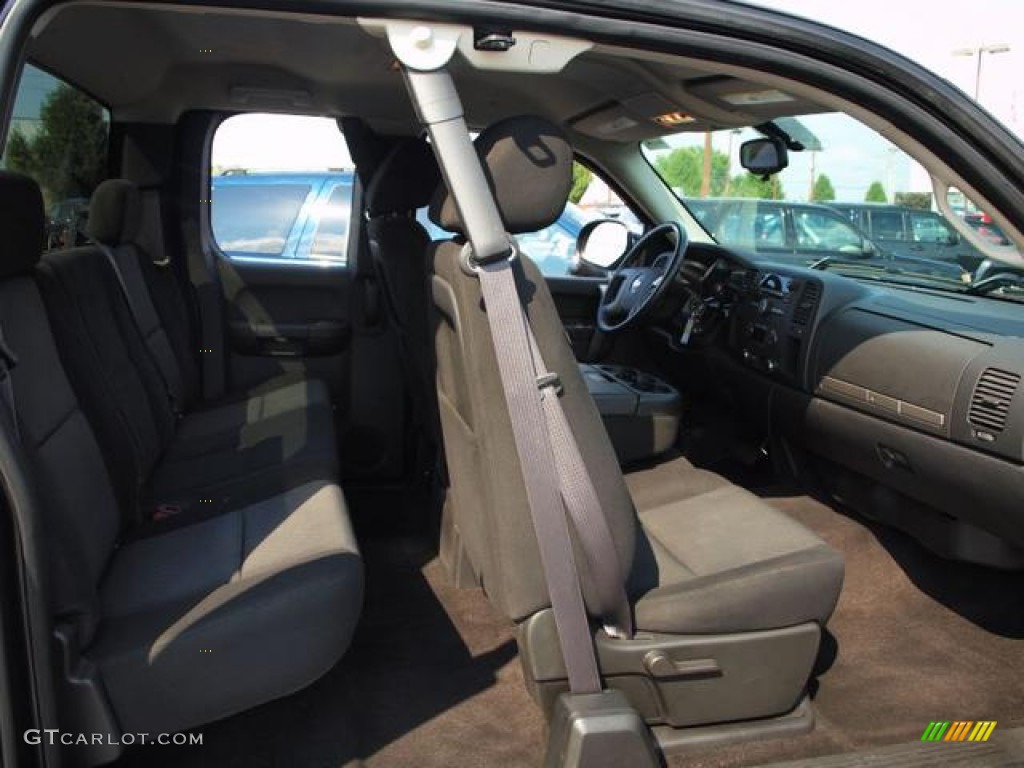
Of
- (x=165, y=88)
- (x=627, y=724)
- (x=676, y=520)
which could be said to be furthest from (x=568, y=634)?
(x=165, y=88)

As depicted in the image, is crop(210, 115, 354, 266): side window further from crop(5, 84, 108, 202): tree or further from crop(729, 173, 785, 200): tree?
crop(729, 173, 785, 200): tree

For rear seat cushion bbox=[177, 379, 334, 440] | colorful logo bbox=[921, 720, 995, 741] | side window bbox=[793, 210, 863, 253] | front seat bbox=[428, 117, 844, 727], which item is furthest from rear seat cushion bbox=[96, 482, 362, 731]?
side window bbox=[793, 210, 863, 253]

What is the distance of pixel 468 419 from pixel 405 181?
1258 millimetres

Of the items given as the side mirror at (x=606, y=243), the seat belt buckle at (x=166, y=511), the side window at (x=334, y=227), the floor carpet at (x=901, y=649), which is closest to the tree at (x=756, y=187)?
the side mirror at (x=606, y=243)

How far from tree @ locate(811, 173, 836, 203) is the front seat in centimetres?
130

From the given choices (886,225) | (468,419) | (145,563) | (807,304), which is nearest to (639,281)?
(807,304)

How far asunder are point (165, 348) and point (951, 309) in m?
2.51

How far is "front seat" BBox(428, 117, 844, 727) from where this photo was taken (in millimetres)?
1557

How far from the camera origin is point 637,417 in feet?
8.60

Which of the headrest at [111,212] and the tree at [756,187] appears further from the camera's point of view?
the tree at [756,187]

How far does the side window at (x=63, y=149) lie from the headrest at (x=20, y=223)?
19 cm

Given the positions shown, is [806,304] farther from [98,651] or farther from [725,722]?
[98,651]

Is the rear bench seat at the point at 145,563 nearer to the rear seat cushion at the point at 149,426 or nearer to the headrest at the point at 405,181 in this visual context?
the rear seat cushion at the point at 149,426

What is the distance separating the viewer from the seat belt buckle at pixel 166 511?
2295 mm
